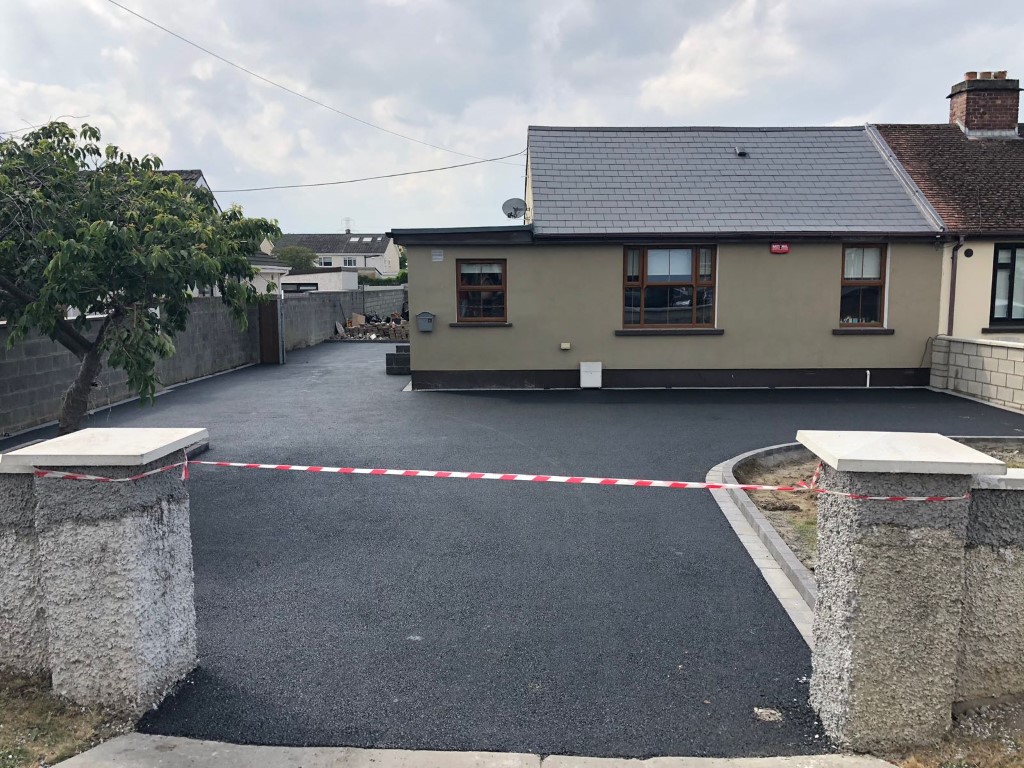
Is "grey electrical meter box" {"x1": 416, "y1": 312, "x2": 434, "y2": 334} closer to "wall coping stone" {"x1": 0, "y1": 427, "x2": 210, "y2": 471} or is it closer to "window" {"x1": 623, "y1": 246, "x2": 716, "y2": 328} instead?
"window" {"x1": 623, "y1": 246, "x2": 716, "y2": 328}

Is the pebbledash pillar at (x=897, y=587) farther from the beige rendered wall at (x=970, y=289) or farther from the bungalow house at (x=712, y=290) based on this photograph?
the beige rendered wall at (x=970, y=289)

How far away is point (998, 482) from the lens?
3736 millimetres

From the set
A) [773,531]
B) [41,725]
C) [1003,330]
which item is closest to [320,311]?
[1003,330]

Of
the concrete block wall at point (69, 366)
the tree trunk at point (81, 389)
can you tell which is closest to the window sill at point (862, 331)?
the concrete block wall at point (69, 366)

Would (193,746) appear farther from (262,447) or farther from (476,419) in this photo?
(476,419)

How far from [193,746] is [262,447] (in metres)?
7.70

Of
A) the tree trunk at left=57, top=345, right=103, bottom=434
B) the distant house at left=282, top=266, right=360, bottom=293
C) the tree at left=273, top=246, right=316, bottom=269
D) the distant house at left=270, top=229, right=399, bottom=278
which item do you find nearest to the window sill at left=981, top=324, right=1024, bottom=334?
the tree trunk at left=57, top=345, right=103, bottom=434

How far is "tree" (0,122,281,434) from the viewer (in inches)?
280

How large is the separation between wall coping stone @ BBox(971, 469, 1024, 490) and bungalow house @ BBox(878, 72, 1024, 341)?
15.2 metres

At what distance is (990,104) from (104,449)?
23.5 metres

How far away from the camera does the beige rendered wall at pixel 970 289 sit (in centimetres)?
1709

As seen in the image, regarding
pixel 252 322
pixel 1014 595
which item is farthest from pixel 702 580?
pixel 252 322

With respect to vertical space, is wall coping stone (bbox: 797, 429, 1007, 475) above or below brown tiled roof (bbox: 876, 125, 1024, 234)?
below

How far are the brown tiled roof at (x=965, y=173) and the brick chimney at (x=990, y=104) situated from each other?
0.34m
